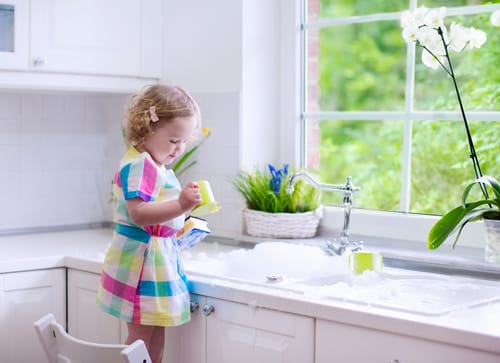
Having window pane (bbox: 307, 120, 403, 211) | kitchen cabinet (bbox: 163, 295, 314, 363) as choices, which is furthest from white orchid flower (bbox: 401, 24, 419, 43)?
window pane (bbox: 307, 120, 403, 211)

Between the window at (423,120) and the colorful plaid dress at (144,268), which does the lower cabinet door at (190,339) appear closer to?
the colorful plaid dress at (144,268)

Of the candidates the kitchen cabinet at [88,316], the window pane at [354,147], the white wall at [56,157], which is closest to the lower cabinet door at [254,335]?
the kitchen cabinet at [88,316]

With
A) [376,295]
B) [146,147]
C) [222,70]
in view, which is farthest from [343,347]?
[222,70]

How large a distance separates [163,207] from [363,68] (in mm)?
5163

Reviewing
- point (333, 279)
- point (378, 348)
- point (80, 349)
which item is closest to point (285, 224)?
point (333, 279)

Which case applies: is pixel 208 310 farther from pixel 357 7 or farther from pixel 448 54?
pixel 357 7

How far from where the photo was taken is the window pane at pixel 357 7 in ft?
18.6

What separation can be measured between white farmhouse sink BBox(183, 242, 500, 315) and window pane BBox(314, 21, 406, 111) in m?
4.06

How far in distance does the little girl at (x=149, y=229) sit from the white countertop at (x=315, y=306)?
0.45 ft

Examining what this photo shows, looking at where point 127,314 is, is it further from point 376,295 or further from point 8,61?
point 8,61

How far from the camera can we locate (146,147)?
6.87 ft

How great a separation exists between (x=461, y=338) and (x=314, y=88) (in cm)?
152

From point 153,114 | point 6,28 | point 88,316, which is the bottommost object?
point 88,316

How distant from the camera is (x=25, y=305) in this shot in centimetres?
250
